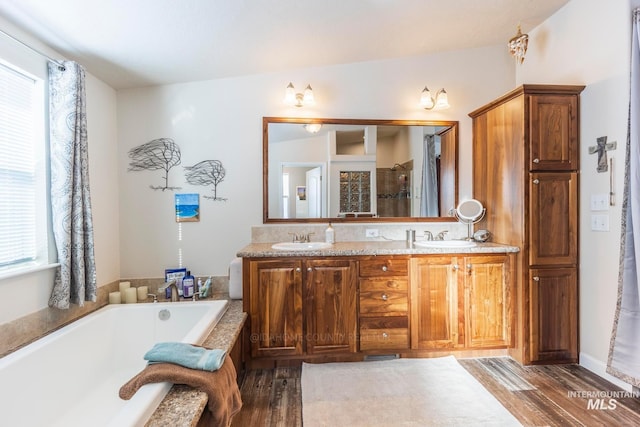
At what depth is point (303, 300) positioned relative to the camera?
2266 millimetres

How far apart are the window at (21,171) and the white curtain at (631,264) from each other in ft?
11.7

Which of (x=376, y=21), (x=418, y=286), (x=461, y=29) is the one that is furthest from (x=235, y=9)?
(x=418, y=286)

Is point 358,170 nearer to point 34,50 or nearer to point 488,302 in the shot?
point 488,302

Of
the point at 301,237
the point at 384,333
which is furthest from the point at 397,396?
the point at 301,237

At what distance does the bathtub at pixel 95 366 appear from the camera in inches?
53.4

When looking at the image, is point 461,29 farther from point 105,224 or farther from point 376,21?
point 105,224

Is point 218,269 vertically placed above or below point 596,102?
below

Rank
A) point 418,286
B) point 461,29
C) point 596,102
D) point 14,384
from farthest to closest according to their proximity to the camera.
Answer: point 461,29
point 418,286
point 596,102
point 14,384

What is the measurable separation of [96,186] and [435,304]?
2.77 metres

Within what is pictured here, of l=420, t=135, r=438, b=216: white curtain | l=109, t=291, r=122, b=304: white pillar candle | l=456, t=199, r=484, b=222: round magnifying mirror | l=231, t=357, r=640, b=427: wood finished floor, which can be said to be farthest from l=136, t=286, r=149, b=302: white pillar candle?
l=456, t=199, r=484, b=222: round magnifying mirror

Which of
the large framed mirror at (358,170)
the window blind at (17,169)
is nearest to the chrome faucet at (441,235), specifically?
the large framed mirror at (358,170)

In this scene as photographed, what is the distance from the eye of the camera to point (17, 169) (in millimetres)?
1729

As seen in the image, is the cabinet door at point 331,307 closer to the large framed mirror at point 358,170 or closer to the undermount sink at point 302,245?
the undermount sink at point 302,245

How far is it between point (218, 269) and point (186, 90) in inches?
63.3
